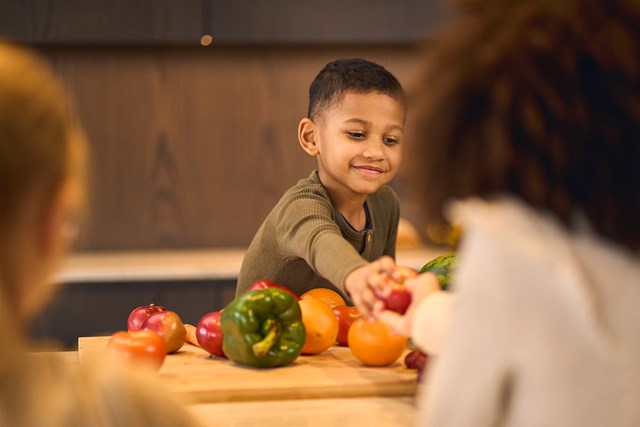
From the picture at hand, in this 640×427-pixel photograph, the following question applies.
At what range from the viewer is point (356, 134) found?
203 centimetres

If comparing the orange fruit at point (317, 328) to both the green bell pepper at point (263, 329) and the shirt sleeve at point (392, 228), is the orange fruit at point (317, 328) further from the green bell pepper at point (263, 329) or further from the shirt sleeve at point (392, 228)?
the shirt sleeve at point (392, 228)

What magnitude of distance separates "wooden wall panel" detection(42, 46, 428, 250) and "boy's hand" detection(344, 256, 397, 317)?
89.0 inches

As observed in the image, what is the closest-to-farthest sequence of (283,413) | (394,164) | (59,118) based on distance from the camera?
1. (59,118)
2. (283,413)
3. (394,164)

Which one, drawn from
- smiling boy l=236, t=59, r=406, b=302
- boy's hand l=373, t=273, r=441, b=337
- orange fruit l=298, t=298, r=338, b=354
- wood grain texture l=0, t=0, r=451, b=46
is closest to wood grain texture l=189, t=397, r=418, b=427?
boy's hand l=373, t=273, r=441, b=337

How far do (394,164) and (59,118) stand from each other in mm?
1444

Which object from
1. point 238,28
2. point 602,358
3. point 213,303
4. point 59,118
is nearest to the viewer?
point 59,118

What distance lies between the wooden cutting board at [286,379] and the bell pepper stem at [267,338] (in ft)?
0.11

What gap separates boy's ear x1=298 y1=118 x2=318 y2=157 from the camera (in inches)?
84.6

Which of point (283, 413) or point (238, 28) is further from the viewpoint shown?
point (238, 28)

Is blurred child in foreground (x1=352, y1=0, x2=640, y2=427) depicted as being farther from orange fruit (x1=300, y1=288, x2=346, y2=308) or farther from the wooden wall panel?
the wooden wall panel

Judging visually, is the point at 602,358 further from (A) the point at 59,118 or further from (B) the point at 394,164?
(B) the point at 394,164

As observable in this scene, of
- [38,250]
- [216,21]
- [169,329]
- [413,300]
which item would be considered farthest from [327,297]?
[216,21]

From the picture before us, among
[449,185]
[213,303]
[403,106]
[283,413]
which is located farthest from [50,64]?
[449,185]

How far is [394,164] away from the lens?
6.79 feet
